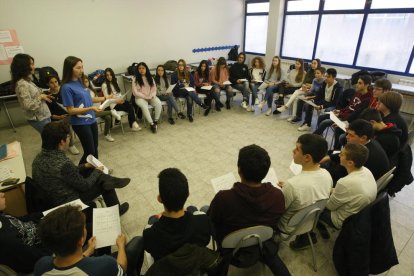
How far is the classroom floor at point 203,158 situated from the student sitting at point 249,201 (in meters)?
0.85

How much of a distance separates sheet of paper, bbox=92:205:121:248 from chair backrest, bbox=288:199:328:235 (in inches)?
45.6

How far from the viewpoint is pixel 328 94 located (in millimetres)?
4199

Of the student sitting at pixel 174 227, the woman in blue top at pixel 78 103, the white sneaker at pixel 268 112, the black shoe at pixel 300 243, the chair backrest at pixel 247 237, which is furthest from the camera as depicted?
the white sneaker at pixel 268 112

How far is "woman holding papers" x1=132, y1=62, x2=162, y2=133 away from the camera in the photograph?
4.45 m

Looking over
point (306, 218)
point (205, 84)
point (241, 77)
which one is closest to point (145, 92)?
point (205, 84)

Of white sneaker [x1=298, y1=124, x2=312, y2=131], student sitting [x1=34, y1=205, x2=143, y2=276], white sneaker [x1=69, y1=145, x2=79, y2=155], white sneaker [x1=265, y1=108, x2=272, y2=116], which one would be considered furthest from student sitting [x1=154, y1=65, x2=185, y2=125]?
student sitting [x1=34, y1=205, x2=143, y2=276]

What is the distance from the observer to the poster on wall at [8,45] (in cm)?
430

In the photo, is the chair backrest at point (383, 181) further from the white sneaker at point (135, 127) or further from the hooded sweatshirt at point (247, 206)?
Result: the white sneaker at point (135, 127)

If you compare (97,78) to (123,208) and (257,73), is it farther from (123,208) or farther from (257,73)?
(257,73)

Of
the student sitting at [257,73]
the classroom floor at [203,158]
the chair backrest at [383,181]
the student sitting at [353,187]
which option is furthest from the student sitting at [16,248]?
the student sitting at [257,73]

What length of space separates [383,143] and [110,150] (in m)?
3.62

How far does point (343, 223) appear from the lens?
5.69ft

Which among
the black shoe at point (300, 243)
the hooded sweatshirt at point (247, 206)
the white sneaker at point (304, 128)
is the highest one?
the hooded sweatshirt at point (247, 206)

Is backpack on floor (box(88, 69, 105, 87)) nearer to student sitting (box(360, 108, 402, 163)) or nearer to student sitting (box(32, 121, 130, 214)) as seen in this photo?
student sitting (box(32, 121, 130, 214))
